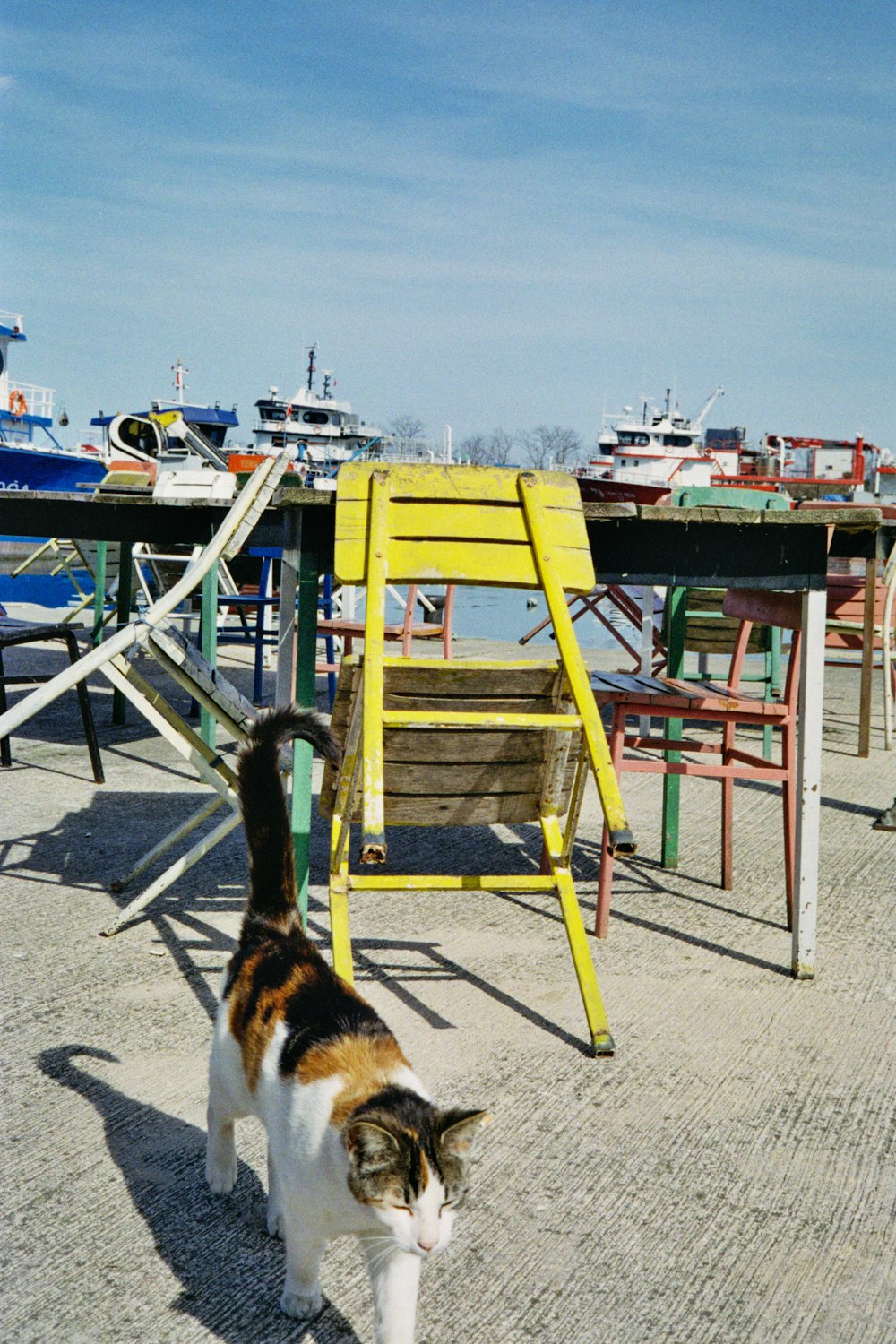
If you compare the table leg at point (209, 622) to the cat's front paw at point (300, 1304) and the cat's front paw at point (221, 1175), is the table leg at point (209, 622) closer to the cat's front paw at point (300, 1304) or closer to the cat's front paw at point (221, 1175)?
the cat's front paw at point (221, 1175)

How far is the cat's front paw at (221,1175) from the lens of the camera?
86.4 inches

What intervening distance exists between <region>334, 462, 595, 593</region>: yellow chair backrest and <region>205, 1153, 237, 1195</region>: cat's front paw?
131 centimetres

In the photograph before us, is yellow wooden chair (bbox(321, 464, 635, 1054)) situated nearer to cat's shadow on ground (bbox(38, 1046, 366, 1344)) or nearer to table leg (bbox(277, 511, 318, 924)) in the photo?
table leg (bbox(277, 511, 318, 924))

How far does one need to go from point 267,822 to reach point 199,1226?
2.33 feet

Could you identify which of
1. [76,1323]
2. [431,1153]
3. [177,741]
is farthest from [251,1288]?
[177,741]

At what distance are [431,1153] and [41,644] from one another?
9.04 metres

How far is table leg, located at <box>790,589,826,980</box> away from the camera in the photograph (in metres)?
3.30

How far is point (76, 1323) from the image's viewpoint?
1821 millimetres

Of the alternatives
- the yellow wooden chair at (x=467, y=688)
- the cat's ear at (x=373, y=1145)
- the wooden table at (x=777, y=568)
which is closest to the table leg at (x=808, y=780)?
the wooden table at (x=777, y=568)

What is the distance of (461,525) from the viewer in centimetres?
302

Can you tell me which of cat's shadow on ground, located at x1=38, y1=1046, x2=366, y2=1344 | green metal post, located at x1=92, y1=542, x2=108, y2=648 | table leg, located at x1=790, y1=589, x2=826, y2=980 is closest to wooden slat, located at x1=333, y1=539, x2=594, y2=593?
table leg, located at x1=790, y1=589, x2=826, y2=980

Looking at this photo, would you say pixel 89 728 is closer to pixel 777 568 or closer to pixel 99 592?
pixel 99 592

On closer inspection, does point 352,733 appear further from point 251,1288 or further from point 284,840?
point 251,1288

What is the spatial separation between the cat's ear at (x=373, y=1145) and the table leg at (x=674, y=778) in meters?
2.94
